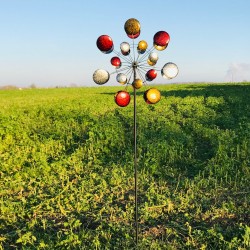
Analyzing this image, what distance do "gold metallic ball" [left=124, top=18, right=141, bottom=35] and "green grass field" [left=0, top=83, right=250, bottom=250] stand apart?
8.92 feet

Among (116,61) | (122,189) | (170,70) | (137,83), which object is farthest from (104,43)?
(122,189)

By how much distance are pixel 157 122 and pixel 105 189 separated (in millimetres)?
6120

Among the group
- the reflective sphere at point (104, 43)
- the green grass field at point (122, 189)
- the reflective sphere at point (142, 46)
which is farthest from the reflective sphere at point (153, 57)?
the green grass field at point (122, 189)

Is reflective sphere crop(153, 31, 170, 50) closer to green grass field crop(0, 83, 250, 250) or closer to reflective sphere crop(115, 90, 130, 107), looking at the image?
reflective sphere crop(115, 90, 130, 107)

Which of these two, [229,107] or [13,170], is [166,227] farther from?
[229,107]

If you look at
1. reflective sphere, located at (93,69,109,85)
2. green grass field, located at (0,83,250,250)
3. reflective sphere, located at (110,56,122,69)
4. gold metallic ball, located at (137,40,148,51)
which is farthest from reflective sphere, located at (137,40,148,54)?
green grass field, located at (0,83,250,250)

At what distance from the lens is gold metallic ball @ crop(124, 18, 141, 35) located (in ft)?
12.4

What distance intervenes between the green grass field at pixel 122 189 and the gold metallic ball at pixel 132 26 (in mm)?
2719

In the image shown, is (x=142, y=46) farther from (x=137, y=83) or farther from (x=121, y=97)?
(x=121, y=97)

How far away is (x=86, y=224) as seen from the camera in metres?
5.39

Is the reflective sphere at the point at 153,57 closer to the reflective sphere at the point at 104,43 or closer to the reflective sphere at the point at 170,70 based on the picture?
the reflective sphere at the point at 170,70

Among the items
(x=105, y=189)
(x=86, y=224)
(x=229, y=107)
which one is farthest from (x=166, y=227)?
(x=229, y=107)

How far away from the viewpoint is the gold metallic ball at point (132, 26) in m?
3.79

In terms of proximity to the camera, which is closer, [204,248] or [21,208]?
[204,248]
